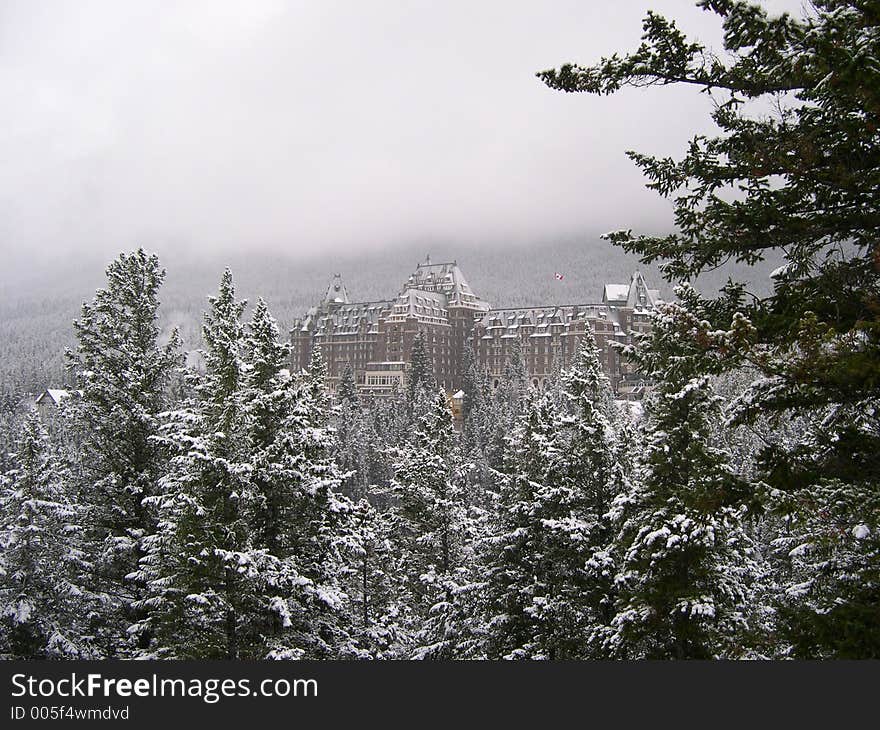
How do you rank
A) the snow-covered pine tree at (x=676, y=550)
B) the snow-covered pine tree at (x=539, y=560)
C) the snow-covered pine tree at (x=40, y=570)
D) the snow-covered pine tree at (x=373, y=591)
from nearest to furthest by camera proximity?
the snow-covered pine tree at (x=676, y=550) < the snow-covered pine tree at (x=539, y=560) < the snow-covered pine tree at (x=40, y=570) < the snow-covered pine tree at (x=373, y=591)

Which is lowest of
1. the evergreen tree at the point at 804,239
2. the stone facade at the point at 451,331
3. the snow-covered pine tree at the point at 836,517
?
the snow-covered pine tree at the point at 836,517

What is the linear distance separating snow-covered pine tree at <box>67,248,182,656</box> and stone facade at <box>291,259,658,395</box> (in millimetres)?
135752

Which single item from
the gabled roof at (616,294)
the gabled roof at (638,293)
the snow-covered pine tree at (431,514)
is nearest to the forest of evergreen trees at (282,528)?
the snow-covered pine tree at (431,514)

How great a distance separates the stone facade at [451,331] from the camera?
555ft

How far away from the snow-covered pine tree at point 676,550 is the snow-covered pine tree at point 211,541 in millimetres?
8358

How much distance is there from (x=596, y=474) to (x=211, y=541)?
10147mm

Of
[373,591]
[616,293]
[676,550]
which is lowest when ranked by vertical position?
[373,591]

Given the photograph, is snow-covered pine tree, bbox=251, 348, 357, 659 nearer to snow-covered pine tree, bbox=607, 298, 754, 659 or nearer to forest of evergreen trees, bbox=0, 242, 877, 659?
forest of evergreen trees, bbox=0, 242, 877, 659

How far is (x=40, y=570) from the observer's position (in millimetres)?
20609

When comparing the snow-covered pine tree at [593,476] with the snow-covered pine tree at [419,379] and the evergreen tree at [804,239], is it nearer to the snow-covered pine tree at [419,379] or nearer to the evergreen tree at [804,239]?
the evergreen tree at [804,239]

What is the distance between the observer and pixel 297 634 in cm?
1847

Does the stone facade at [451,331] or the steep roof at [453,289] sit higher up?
the steep roof at [453,289]

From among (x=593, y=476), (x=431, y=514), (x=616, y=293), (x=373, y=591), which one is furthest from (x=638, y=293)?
(x=593, y=476)

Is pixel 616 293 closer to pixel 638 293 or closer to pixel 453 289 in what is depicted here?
pixel 638 293
